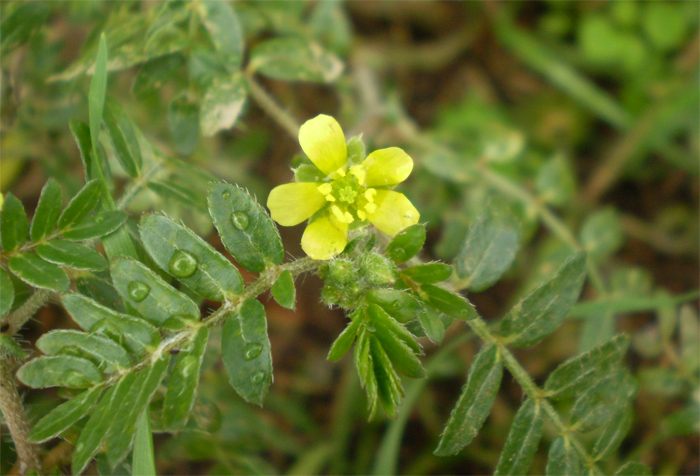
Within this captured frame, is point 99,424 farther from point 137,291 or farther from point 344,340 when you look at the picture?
point 344,340

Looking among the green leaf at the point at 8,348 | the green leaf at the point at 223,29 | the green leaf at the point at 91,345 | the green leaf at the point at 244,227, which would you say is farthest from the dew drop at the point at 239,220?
the green leaf at the point at 223,29

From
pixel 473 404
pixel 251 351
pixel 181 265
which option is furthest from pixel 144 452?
pixel 473 404

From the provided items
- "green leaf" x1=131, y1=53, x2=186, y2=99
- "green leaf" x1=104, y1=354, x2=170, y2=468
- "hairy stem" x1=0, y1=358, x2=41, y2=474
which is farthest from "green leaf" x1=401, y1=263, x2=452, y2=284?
"green leaf" x1=131, y1=53, x2=186, y2=99

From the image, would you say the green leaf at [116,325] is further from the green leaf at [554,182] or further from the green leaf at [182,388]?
the green leaf at [554,182]

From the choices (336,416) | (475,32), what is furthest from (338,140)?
(475,32)

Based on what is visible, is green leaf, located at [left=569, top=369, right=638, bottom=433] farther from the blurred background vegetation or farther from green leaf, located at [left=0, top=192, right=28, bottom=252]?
green leaf, located at [left=0, top=192, right=28, bottom=252]

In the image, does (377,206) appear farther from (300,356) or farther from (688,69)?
(688,69)
